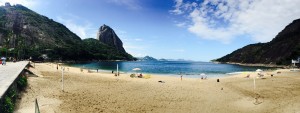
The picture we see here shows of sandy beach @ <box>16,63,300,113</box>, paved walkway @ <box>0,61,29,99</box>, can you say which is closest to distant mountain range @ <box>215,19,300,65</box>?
sandy beach @ <box>16,63,300,113</box>

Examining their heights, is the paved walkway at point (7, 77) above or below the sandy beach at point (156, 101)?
above

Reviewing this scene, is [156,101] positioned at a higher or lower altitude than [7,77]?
lower

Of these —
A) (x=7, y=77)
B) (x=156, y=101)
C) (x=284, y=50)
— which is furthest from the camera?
(x=284, y=50)

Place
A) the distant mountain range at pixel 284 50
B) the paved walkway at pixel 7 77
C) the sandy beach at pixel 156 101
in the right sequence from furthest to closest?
the distant mountain range at pixel 284 50, the sandy beach at pixel 156 101, the paved walkway at pixel 7 77

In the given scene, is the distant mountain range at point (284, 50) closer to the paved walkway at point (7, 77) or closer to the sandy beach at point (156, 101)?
the sandy beach at point (156, 101)

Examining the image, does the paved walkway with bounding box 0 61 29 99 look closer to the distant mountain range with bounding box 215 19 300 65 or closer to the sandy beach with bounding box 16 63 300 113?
the sandy beach with bounding box 16 63 300 113

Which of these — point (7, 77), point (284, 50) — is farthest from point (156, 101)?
point (284, 50)

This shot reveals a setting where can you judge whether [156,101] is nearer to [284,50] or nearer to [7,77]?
[7,77]

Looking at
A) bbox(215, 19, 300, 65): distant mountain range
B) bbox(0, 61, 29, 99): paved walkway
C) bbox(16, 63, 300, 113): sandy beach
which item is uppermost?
bbox(215, 19, 300, 65): distant mountain range

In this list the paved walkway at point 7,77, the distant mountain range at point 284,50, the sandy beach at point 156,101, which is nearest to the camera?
the paved walkway at point 7,77

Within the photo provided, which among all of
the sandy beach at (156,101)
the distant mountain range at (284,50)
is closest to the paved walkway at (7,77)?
the sandy beach at (156,101)

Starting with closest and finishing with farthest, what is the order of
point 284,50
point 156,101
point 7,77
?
1. point 156,101
2. point 7,77
3. point 284,50

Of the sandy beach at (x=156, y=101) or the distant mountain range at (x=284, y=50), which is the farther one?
the distant mountain range at (x=284, y=50)

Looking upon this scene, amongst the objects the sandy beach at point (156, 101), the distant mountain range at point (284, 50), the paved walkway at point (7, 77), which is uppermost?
the distant mountain range at point (284, 50)
